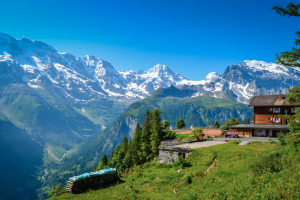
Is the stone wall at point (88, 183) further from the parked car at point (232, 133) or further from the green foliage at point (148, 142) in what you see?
the parked car at point (232, 133)

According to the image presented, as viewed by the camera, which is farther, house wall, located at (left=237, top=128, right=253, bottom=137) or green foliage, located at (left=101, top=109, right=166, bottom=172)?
house wall, located at (left=237, top=128, right=253, bottom=137)

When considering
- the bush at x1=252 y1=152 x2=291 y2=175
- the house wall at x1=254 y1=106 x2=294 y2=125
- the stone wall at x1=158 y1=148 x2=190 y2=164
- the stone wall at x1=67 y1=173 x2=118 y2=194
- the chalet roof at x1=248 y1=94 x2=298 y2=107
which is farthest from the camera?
the chalet roof at x1=248 y1=94 x2=298 y2=107

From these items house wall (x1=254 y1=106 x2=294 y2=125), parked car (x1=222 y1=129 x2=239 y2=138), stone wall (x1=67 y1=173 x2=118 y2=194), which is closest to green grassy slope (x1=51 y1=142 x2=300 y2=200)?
stone wall (x1=67 y1=173 x2=118 y2=194)

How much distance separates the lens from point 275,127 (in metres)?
50.9

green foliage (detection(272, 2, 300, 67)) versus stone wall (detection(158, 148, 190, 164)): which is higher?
green foliage (detection(272, 2, 300, 67))

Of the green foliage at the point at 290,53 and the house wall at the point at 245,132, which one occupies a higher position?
the green foliage at the point at 290,53

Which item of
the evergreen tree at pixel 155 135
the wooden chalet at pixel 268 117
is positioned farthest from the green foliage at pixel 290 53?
the wooden chalet at pixel 268 117

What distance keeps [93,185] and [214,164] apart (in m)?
16.8

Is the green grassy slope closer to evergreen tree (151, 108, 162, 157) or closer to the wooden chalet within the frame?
evergreen tree (151, 108, 162, 157)

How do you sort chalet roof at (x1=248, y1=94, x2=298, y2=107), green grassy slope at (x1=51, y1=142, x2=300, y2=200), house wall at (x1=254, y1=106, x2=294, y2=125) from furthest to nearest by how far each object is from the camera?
chalet roof at (x1=248, y1=94, x2=298, y2=107) → house wall at (x1=254, y1=106, x2=294, y2=125) → green grassy slope at (x1=51, y1=142, x2=300, y2=200)

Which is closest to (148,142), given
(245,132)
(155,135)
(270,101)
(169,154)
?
(155,135)

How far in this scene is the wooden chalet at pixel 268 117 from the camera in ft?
171

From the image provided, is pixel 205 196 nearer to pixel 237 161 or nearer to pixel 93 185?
pixel 237 161

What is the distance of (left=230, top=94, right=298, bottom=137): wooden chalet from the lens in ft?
171
